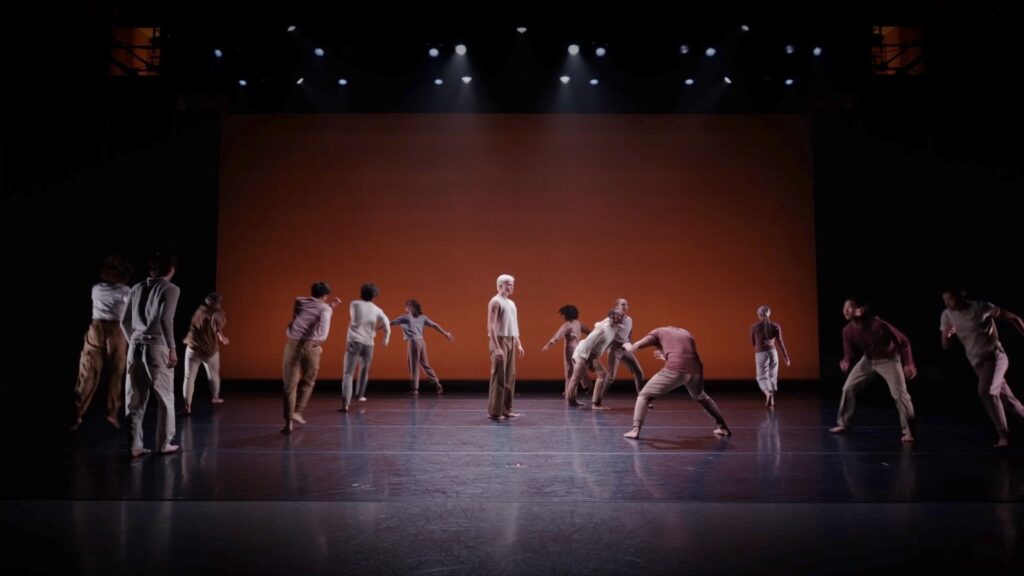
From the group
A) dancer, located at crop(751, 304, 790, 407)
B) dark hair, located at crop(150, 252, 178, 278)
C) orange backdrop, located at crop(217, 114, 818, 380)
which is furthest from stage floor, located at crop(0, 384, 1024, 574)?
orange backdrop, located at crop(217, 114, 818, 380)

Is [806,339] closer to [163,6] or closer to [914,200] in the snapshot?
[914,200]

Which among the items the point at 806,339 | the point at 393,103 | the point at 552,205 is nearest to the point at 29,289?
the point at 393,103

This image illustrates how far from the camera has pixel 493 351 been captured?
6043 millimetres

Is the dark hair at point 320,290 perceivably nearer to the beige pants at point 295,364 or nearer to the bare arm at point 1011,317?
the beige pants at point 295,364

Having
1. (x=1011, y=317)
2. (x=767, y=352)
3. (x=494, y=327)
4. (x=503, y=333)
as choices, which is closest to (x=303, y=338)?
(x=494, y=327)

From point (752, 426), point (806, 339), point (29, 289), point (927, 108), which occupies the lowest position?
point (752, 426)

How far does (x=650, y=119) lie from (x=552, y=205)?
88.4 inches

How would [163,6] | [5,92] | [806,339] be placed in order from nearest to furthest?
1. [5,92]
2. [163,6]
3. [806,339]

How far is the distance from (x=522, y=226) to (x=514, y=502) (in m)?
6.76

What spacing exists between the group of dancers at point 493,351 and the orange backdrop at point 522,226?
219 centimetres

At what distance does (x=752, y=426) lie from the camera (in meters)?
5.98

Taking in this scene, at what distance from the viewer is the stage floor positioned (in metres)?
2.47

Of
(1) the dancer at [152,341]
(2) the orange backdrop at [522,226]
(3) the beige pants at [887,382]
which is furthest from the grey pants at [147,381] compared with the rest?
(3) the beige pants at [887,382]

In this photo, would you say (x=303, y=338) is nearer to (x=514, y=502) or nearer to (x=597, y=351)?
(x=514, y=502)
